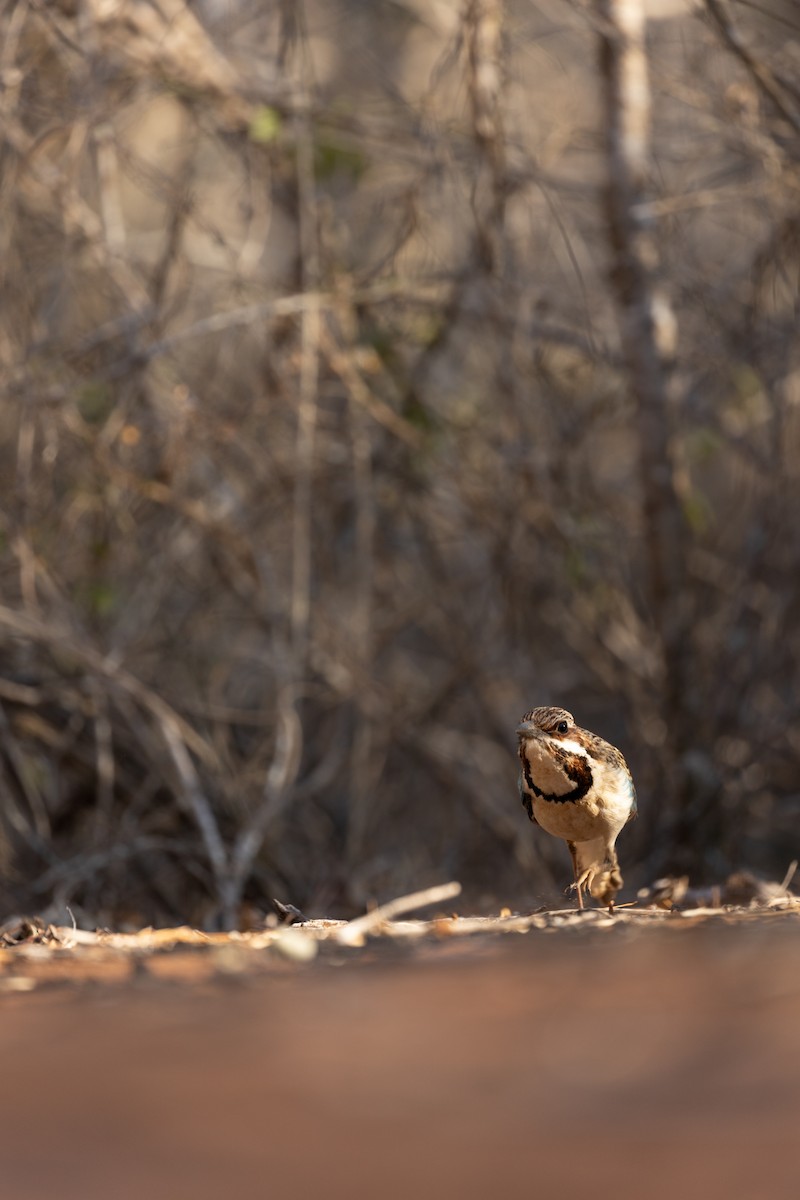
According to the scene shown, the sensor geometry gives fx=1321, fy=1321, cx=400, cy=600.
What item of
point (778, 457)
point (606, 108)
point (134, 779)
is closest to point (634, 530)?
point (778, 457)

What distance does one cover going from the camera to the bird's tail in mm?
2902

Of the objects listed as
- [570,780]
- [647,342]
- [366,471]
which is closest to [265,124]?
[366,471]

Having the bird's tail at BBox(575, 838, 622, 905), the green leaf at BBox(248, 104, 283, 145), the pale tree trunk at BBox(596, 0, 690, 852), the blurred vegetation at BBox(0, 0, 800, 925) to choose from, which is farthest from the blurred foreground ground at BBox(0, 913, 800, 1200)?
the green leaf at BBox(248, 104, 283, 145)

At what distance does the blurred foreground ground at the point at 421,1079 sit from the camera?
1250 millimetres

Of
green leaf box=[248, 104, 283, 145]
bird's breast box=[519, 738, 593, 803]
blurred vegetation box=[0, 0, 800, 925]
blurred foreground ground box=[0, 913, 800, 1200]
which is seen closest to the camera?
blurred foreground ground box=[0, 913, 800, 1200]

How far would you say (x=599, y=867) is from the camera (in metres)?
3.02

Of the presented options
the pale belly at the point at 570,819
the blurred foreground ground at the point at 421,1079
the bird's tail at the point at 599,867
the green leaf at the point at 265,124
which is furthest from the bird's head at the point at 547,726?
the green leaf at the point at 265,124

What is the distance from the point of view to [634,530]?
6.44 metres

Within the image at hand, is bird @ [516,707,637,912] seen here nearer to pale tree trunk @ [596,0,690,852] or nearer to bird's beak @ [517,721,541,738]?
bird's beak @ [517,721,541,738]

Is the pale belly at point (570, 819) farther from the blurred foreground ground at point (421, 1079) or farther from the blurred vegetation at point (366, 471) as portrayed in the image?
the blurred vegetation at point (366, 471)

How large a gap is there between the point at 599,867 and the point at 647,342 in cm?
276

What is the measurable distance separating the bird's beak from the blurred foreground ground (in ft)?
2.30

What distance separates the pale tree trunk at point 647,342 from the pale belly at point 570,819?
2446 mm

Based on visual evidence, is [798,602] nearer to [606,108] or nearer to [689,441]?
[689,441]
